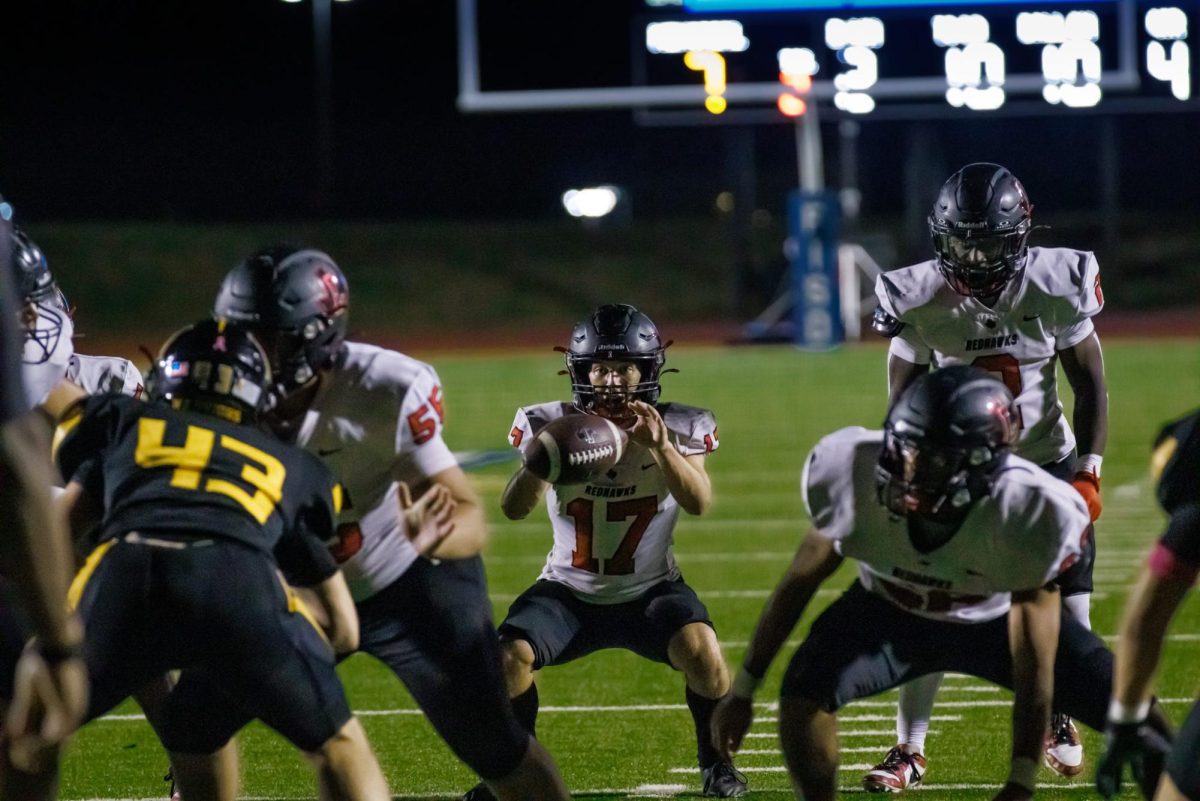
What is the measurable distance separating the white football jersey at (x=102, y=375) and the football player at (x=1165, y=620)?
261 cm

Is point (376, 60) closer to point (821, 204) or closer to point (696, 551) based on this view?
point (821, 204)

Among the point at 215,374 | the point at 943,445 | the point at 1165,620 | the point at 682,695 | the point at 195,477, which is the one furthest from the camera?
the point at 682,695

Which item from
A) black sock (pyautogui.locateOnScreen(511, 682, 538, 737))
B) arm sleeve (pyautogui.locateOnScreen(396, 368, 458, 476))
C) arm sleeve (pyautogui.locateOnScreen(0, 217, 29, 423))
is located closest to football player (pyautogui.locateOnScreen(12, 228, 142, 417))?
arm sleeve (pyautogui.locateOnScreen(396, 368, 458, 476))

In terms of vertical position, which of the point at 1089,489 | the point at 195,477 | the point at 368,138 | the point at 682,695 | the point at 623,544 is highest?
the point at 368,138

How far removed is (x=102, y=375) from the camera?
15.6 ft

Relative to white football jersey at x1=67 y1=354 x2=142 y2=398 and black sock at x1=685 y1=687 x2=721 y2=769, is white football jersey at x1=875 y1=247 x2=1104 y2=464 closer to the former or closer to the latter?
black sock at x1=685 y1=687 x2=721 y2=769

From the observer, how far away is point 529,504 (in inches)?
179

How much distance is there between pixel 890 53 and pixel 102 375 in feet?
39.1

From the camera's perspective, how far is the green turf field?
15.8 feet

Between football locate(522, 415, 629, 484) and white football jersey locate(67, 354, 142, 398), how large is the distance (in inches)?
43.5

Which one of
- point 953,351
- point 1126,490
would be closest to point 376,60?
point 1126,490

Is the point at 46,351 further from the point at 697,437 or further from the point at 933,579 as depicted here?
the point at 933,579

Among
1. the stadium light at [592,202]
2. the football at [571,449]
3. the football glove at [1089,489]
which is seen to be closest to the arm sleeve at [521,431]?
the football at [571,449]

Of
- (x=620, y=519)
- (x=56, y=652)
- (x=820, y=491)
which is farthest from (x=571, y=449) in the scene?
(x=56, y=652)
